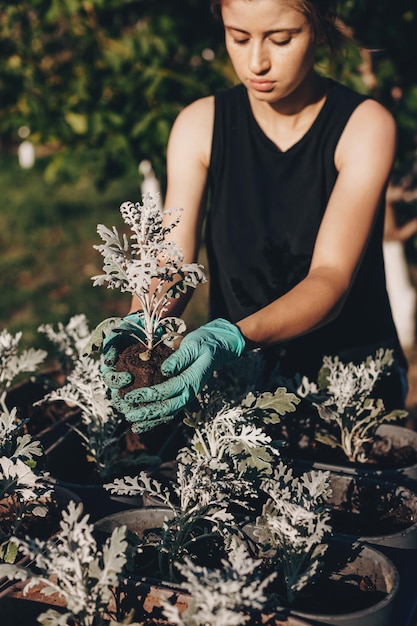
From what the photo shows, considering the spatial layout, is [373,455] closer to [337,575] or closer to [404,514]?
[404,514]

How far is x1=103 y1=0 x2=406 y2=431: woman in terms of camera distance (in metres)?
1.98

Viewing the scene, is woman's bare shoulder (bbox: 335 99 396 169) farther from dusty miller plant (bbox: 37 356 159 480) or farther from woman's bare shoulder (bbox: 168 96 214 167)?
dusty miller plant (bbox: 37 356 159 480)

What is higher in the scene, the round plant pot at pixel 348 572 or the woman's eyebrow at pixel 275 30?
the woman's eyebrow at pixel 275 30

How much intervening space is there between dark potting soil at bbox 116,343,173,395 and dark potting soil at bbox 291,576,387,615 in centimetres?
55

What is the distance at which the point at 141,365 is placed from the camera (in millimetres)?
1545

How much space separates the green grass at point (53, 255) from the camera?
6230mm

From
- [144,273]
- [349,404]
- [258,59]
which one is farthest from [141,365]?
[258,59]

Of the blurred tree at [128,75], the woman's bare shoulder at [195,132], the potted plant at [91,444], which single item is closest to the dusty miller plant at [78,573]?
the potted plant at [91,444]

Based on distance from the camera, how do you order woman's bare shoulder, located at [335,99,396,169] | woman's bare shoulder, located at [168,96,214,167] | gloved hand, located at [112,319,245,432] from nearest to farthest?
1. gloved hand, located at [112,319,245,432]
2. woman's bare shoulder, located at [335,99,396,169]
3. woman's bare shoulder, located at [168,96,214,167]

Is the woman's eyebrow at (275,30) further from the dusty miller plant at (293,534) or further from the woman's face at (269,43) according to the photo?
the dusty miller plant at (293,534)

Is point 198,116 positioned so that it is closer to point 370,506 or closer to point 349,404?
point 349,404

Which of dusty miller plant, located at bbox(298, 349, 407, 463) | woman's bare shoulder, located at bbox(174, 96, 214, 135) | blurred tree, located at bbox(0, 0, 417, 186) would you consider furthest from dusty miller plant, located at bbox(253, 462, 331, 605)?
blurred tree, located at bbox(0, 0, 417, 186)

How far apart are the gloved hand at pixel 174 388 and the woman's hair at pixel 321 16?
1.02 metres

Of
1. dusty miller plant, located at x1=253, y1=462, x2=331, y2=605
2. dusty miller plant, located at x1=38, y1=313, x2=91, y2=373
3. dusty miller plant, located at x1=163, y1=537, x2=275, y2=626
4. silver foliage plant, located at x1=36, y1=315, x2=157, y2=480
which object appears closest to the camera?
dusty miller plant, located at x1=163, y1=537, x2=275, y2=626
